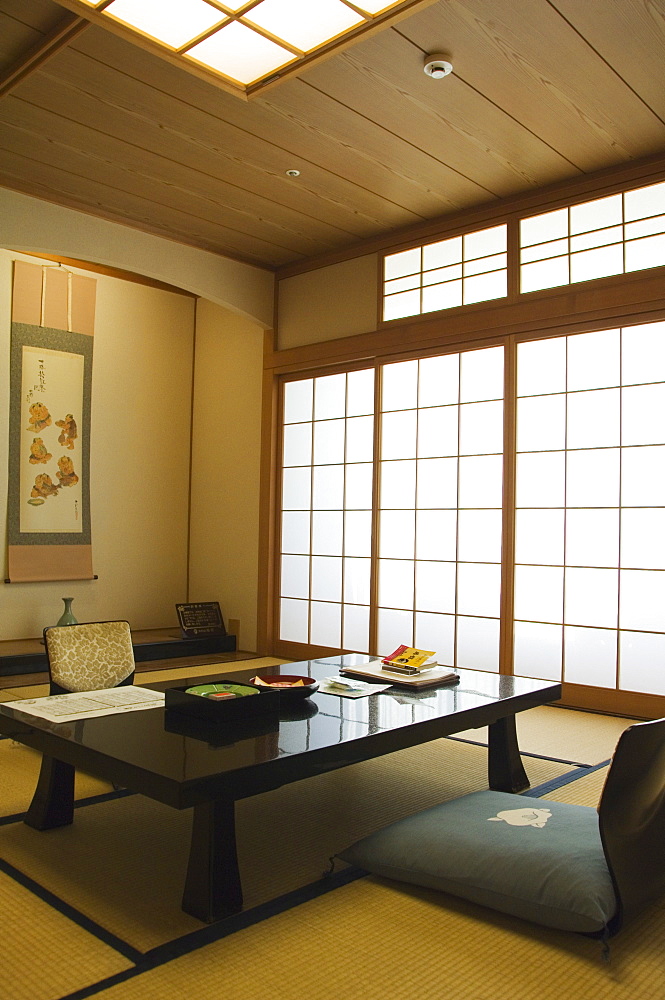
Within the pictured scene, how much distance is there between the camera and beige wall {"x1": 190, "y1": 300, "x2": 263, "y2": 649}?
6211 millimetres

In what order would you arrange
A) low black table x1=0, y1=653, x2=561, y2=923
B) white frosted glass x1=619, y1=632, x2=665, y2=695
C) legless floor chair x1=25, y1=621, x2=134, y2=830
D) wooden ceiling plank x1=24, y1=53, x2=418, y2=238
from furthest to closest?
white frosted glass x1=619, y1=632, x2=665, y2=695, wooden ceiling plank x1=24, y1=53, x2=418, y2=238, legless floor chair x1=25, y1=621, x2=134, y2=830, low black table x1=0, y1=653, x2=561, y2=923

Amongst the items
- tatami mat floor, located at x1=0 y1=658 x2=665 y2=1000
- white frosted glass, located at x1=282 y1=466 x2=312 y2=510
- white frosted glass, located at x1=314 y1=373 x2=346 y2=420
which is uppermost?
white frosted glass, located at x1=314 y1=373 x2=346 y2=420

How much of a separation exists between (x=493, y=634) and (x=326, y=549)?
1.44 meters

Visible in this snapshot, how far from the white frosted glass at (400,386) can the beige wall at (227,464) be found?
1.23m

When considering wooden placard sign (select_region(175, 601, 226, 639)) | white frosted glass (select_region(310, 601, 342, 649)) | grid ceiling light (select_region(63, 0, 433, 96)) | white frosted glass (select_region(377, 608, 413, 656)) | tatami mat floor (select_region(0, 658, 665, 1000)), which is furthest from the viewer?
wooden placard sign (select_region(175, 601, 226, 639))

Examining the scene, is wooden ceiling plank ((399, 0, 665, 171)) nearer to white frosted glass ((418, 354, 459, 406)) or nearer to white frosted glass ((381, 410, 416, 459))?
white frosted glass ((418, 354, 459, 406))

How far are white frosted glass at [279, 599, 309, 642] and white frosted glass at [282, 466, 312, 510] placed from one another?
697 mm

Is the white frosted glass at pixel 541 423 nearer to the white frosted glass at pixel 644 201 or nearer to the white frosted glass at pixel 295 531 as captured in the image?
the white frosted glass at pixel 644 201

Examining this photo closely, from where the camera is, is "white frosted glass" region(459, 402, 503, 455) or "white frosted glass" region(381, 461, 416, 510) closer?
"white frosted glass" region(459, 402, 503, 455)

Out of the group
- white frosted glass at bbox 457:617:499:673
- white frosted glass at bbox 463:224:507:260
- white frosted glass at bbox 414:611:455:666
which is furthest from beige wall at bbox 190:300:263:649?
white frosted glass at bbox 463:224:507:260

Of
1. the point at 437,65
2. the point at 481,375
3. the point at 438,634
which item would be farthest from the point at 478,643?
the point at 437,65

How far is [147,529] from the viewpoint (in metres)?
6.53

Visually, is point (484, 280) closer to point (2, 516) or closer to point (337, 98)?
point (337, 98)

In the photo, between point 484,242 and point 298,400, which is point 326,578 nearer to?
point 298,400
